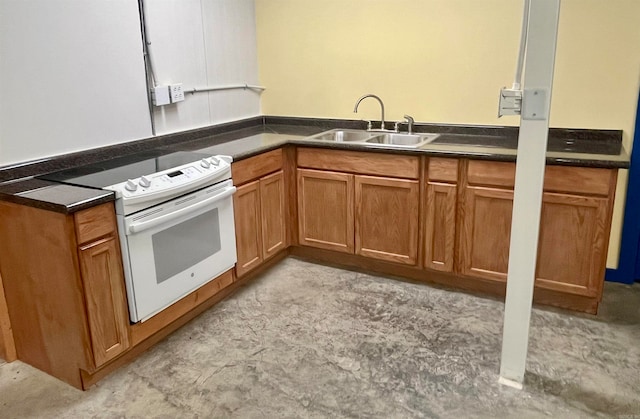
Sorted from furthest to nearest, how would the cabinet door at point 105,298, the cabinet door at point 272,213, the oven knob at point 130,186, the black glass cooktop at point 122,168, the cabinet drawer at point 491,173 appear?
the cabinet door at point 272,213 → the cabinet drawer at point 491,173 → the black glass cooktop at point 122,168 → the oven knob at point 130,186 → the cabinet door at point 105,298

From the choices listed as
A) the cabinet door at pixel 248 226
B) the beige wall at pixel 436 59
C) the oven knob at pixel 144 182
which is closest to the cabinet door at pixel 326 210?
the cabinet door at pixel 248 226

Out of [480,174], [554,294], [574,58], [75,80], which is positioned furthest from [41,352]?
[574,58]

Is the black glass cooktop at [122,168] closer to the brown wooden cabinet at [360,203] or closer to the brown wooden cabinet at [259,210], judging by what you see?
the brown wooden cabinet at [259,210]

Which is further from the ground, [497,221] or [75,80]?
[75,80]

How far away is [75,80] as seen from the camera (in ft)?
8.51

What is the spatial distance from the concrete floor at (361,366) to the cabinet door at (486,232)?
21cm

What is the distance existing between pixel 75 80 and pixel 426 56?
2114mm

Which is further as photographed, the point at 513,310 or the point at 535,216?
the point at 513,310

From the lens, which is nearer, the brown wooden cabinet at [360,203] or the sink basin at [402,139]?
the brown wooden cabinet at [360,203]

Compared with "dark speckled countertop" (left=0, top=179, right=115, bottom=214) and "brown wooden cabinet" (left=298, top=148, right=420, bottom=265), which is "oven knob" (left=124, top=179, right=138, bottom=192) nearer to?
"dark speckled countertop" (left=0, top=179, right=115, bottom=214)

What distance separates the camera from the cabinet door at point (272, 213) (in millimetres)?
3262

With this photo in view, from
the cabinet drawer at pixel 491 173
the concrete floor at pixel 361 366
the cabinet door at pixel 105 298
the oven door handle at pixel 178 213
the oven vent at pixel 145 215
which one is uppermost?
the cabinet drawer at pixel 491 173

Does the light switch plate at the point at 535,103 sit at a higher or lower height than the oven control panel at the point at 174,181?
higher

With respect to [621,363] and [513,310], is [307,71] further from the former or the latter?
[621,363]
